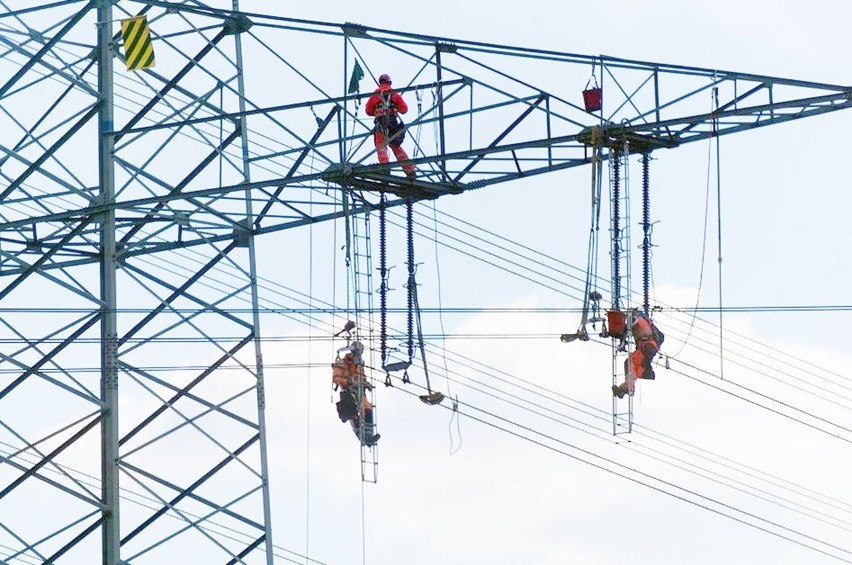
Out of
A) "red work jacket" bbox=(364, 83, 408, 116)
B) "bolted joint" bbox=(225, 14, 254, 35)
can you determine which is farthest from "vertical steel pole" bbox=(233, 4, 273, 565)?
"red work jacket" bbox=(364, 83, 408, 116)

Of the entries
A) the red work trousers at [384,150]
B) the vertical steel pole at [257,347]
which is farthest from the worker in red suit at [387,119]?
the vertical steel pole at [257,347]

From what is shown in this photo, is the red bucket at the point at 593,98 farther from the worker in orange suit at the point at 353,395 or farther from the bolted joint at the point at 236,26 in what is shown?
the bolted joint at the point at 236,26

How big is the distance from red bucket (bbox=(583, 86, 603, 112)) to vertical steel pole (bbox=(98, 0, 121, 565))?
7.72 metres

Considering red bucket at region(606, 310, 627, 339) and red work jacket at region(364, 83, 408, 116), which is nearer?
red bucket at region(606, 310, 627, 339)

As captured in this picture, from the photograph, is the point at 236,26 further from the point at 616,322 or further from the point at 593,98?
the point at 616,322

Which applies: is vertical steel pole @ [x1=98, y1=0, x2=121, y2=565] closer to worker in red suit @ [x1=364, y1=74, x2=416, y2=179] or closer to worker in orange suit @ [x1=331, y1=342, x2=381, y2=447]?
worker in orange suit @ [x1=331, y1=342, x2=381, y2=447]

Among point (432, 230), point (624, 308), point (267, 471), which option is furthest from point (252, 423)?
point (624, 308)

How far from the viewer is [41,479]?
1869 inches

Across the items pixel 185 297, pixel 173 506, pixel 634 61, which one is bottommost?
pixel 173 506

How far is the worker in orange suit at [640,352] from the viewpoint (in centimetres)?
4281

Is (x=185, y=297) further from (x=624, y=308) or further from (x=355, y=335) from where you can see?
(x=624, y=308)

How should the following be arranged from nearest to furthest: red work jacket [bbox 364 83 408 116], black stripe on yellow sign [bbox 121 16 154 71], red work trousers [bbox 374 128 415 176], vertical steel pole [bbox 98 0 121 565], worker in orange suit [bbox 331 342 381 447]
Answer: red work trousers [bbox 374 128 415 176] → red work jacket [bbox 364 83 408 116] → worker in orange suit [bbox 331 342 381 447] → vertical steel pole [bbox 98 0 121 565] → black stripe on yellow sign [bbox 121 16 154 71]

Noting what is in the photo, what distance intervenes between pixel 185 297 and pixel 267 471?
2798 millimetres

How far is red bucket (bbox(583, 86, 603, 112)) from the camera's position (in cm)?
4400
